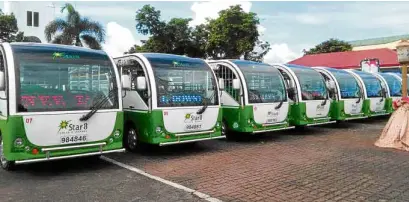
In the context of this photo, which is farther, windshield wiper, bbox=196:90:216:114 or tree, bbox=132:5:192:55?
tree, bbox=132:5:192:55

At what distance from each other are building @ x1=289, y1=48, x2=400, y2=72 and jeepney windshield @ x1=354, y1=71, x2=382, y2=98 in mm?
15260

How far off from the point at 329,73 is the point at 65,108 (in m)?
9.58

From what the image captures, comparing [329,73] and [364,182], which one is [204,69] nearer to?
[364,182]

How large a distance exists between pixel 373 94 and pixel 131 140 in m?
10.3

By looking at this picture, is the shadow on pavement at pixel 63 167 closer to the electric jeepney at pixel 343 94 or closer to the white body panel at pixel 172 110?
the white body panel at pixel 172 110

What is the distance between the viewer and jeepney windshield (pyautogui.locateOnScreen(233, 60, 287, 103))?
10.2 metres

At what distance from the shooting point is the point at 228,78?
10.6 metres

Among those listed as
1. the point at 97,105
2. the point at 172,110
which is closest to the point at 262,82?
the point at 172,110

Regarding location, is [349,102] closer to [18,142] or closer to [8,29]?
[18,142]

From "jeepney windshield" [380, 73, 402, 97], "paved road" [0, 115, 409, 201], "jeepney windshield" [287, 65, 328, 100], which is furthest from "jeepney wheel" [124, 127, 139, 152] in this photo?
"jeepney windshield" [380, 73, 402, 97]

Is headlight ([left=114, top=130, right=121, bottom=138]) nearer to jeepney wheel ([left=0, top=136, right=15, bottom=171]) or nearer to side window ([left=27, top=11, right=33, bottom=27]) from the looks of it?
jeepney wheel ([left=0, top=136, right=15, bottom=171])

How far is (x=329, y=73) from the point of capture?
13617 millimetres

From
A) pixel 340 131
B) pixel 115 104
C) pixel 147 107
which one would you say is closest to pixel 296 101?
pixel 340 131

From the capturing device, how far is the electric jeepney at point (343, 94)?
1320 centimetres
